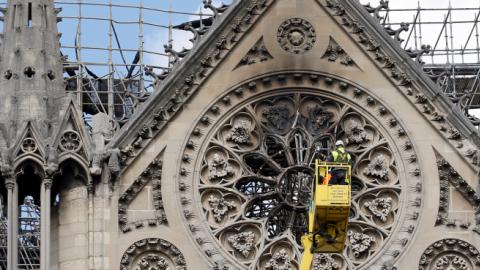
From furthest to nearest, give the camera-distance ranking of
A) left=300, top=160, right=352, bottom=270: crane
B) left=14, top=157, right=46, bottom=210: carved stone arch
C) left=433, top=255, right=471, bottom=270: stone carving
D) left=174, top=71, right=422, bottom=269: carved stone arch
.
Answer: left=174, top=71, right=422, bottom=269: carved stone arch, left=433, top=255, right=471, bottom=270: stone carving, left=14, top=157, right=46, bottom=210: carved stone arch, left=300, top=160, right=352, bottom=270: crane

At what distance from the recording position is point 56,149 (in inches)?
1291

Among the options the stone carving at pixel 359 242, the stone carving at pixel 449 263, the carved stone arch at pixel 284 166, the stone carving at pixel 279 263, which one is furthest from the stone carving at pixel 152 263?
the stone carving at pixel 449 263

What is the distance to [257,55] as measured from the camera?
113ft

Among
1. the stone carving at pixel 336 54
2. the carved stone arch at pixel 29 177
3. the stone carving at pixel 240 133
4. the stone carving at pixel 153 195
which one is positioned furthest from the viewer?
the stone carving at pixel 336 54

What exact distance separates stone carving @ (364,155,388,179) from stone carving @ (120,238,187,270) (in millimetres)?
3352

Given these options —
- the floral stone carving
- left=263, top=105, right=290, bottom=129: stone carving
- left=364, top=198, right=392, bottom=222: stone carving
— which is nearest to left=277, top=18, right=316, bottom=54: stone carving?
the floral stone carving

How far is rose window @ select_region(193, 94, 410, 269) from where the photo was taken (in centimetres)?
3334

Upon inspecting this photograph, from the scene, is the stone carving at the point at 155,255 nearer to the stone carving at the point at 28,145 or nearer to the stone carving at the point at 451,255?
the stone carving at the point at 28,145

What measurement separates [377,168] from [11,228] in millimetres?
5919

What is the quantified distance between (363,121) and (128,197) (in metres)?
4.02

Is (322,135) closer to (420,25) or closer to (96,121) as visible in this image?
(96,121)

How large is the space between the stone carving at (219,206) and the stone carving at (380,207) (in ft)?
7.13

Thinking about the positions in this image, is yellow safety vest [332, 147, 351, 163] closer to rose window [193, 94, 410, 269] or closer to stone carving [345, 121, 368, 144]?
rose window [193, 94, 410, 269]

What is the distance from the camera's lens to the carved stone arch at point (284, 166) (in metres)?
33.3
